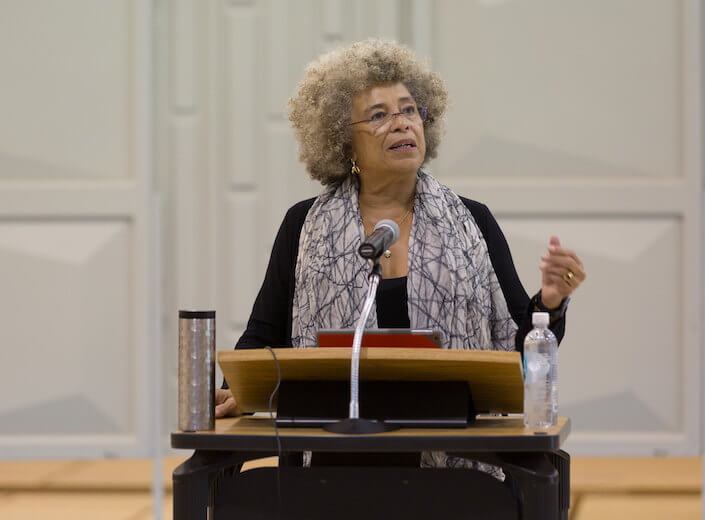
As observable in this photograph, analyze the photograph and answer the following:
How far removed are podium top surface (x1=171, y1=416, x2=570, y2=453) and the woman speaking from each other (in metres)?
0.58

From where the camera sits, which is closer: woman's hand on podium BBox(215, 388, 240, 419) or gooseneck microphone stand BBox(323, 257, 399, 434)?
gooseneck microphone stand BBox(323, 257, 399, 434)

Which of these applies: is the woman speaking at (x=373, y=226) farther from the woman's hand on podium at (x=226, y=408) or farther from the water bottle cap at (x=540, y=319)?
the woman's hand on podium at (x=226, y=408)

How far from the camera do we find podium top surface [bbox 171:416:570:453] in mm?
1389

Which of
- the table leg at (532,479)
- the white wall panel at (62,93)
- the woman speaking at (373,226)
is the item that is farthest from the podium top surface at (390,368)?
the white wall panel at (62,93)

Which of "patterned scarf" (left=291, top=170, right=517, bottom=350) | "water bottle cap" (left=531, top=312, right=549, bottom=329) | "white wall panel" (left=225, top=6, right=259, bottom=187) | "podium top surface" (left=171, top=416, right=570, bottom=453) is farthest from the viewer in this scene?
"white wall panel" (left=225, top=6, right=259, bottom=187)

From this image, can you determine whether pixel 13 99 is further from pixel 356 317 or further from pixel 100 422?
pixel 356 317

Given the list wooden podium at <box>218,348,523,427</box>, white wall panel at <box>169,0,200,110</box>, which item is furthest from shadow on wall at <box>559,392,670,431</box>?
wooden podium at <box>218,348,523,427</box>

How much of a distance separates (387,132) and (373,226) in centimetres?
24

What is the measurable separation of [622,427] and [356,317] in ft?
9.05

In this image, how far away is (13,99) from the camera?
4645mm

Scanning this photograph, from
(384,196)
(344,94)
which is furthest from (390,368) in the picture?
(344,94)

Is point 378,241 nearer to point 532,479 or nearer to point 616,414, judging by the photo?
point 532,479

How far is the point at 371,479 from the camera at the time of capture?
4.94 feet

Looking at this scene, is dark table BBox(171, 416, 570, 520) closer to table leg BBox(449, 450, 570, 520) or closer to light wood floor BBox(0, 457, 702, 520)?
table leg BBox(449, 450, 570, 520)
